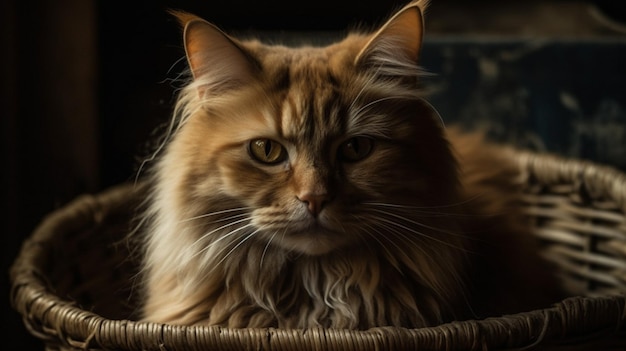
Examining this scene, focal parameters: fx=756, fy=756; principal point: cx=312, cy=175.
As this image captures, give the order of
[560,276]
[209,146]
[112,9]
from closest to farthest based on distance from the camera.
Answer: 1. [209,146]
2. [560,276]
3. [112,9]

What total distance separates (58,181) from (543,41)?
1.44 meters

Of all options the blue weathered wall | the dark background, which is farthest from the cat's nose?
the blue weathered wall

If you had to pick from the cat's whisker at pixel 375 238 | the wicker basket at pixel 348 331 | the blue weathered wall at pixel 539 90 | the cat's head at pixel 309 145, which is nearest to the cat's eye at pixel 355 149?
the cat's head at pixel 309 145

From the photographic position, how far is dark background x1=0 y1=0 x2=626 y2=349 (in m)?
2.05

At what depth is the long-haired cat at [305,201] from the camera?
3.76 feet

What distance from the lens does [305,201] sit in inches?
43.1

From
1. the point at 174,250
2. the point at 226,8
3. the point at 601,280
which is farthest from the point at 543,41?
the point at 174,250

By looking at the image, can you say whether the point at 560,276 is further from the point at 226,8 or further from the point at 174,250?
the point at 226,8

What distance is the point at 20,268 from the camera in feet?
4.56

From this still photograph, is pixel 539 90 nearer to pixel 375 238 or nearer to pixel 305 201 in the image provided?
pixel 375 238

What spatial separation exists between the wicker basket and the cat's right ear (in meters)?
0.41

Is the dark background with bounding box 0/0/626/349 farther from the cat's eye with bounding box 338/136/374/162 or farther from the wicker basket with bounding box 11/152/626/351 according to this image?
the cat's eye with bounding box 338/136/374/162

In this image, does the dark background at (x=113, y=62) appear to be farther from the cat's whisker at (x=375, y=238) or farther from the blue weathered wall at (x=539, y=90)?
the cat's whisker at (x=375, y=238)

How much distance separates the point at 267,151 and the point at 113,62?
132cm
